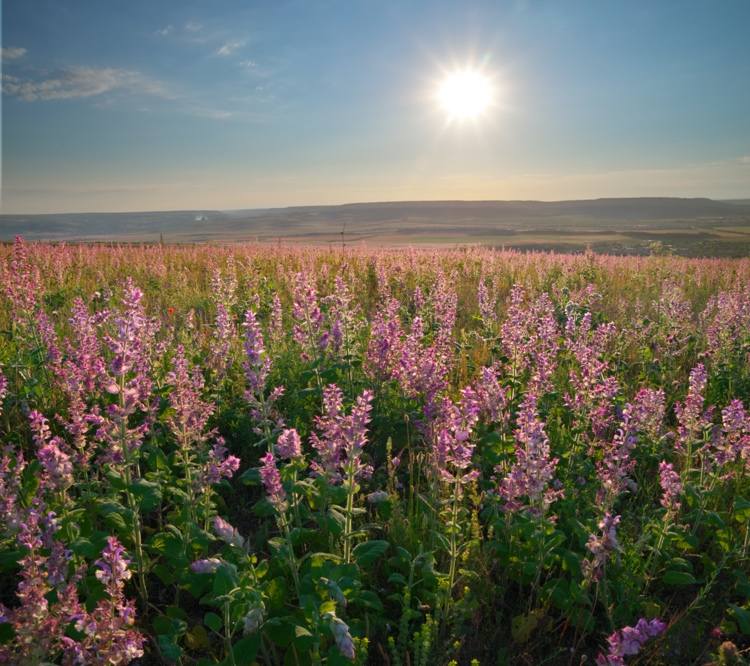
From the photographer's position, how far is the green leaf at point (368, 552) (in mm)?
2746

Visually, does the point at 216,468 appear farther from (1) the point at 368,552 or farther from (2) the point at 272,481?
(1) the point at 368,552

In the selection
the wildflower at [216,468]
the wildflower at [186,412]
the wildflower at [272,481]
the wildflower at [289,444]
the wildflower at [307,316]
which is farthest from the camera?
the wildflower at [307,316]

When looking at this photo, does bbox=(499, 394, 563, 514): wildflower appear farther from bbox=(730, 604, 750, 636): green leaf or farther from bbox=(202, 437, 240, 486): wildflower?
bbox=(202, 437, 240, 486): wildflower

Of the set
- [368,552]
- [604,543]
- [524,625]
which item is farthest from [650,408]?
[368,552]

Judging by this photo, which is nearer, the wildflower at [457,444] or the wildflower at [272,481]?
the wildflower at [272,481]

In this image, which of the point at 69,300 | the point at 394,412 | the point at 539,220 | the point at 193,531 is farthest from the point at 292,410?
the point at 539,220

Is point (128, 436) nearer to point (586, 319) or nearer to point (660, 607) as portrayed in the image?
point (660, 607)

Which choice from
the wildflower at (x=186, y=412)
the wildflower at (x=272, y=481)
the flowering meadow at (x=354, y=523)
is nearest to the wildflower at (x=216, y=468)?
the flowering meadow at (x=354, y=523)

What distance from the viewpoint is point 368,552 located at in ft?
9.09

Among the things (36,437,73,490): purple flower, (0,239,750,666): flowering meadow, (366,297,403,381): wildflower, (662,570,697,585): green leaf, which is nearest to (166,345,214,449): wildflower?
(0,239,750,666): flowering meadow

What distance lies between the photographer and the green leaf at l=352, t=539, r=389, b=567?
9.01 feet

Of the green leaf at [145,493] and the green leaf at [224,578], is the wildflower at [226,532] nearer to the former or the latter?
the green leaf at [224,578]

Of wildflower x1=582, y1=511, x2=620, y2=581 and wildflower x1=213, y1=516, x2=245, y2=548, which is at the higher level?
wildflower x1=213, y1=516, x2=245, y2=548

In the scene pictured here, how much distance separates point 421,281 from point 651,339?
23.1 feet
